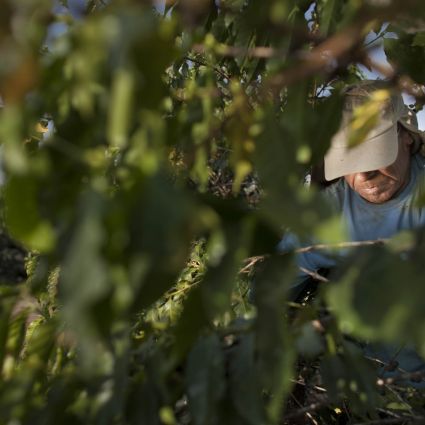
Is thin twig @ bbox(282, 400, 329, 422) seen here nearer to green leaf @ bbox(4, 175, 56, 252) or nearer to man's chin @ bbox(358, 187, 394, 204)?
green leaf @ bbox(4, 175, 56, 252)

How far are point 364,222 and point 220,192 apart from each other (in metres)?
0.78

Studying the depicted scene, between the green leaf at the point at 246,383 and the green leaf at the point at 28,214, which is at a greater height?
the green leaf at the point at 28,214

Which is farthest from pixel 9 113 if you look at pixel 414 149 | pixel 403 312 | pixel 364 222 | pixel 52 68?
pixel 414 149

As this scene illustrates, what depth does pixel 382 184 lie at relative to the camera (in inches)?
76.7

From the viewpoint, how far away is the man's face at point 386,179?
1933mm

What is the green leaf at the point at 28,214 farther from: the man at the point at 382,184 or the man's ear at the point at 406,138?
the man's ear at the point at 406,138

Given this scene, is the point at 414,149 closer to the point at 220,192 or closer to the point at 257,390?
the point at 220,192

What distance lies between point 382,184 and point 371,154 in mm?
221

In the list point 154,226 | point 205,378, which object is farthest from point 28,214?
point 205,378

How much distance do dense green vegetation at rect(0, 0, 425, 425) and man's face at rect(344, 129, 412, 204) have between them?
1.15 meters

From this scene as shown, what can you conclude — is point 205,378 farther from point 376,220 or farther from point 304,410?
point 376,220

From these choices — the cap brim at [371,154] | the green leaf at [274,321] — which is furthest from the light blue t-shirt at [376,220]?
the green leaf at [274,321]

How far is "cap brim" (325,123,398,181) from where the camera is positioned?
68.7 inches

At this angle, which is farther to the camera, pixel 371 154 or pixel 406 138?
A: pixel 406 138
